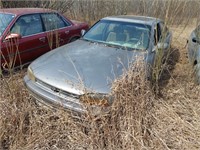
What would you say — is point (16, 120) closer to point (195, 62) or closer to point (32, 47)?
point (32, 47)

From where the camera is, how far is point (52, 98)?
3262mm

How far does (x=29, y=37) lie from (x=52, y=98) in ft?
8.15

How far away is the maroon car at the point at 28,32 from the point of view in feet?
15.4

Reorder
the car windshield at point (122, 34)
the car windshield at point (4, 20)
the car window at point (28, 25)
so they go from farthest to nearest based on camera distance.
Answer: the car window at point (28, 25) → the car windshield at point (4, 20) → the car windshield at point (122, 34)

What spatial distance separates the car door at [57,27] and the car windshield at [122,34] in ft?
3.70

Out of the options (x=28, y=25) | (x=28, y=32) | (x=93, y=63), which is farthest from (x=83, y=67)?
(x=28, y=25)

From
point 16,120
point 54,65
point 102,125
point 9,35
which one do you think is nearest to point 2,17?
point 9,35

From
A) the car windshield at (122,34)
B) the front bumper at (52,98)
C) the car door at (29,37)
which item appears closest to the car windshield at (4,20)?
the car door at (29,37)

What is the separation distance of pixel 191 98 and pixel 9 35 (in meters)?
3.64

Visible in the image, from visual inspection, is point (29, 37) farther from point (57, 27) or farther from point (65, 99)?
point (65, 99)

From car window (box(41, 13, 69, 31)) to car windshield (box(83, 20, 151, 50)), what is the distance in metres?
1.28

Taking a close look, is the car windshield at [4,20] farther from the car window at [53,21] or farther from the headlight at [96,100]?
the headlight at [96,100]

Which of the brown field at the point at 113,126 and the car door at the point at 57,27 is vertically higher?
the car door at the point at 57,27

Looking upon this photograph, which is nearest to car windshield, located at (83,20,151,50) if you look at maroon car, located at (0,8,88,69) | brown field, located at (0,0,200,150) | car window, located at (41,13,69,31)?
maroon car, located at (0,8,88,69)
